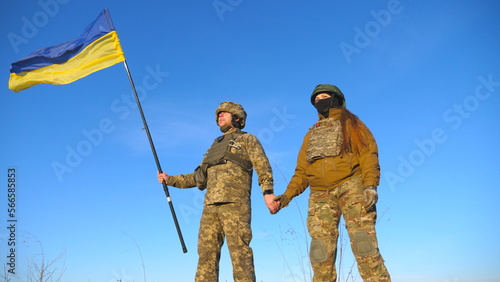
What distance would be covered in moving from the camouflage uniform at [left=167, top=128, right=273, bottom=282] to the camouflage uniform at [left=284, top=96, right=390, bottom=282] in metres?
0.85

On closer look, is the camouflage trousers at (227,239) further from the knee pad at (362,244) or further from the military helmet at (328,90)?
the military helmet at (328,90)

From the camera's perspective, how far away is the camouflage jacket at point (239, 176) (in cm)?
552

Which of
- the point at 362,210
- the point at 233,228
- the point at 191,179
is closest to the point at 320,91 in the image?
the point at 362,210

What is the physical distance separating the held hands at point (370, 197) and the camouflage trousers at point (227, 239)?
178 centimetres

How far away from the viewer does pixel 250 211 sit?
5.60 meters

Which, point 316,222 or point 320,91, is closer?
point 316,222

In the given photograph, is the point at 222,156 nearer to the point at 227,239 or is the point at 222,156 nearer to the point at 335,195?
the point at 227,239

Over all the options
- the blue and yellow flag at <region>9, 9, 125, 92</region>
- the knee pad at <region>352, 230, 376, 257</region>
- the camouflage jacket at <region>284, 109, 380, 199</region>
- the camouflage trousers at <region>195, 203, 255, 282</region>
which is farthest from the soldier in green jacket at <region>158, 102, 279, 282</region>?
the blue and yellow flag at <region>9, 9, 125, 92</region>

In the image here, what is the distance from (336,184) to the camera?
4516mm

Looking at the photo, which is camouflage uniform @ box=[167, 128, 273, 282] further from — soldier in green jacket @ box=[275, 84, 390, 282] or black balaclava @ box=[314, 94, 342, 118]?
black balaclava @ box=[314, 94, 342, 118]

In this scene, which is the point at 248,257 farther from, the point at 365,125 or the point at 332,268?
the point at 365,125

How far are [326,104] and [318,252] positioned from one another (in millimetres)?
1799

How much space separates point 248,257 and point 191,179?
65.0 inches

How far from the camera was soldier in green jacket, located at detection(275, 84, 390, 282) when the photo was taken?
4.13 metres
